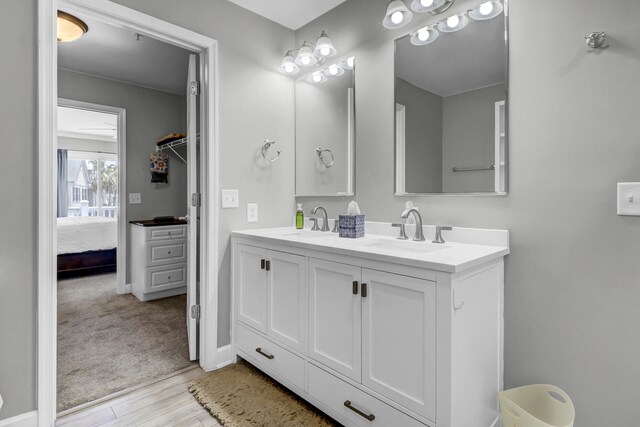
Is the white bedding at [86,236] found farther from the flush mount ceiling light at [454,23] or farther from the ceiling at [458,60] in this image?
the flush mount ceiling light at [454,23]

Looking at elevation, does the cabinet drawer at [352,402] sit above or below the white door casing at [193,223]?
below

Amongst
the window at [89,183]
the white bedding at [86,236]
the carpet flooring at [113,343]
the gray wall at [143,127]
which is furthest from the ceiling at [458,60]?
the window at [89,183]

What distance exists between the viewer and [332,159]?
94.7 inches

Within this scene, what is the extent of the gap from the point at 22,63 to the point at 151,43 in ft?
5.43

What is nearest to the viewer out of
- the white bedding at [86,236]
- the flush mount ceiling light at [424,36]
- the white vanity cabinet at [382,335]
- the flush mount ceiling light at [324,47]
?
the white vanity cabinet at [382,335]

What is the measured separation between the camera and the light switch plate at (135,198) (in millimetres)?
3969

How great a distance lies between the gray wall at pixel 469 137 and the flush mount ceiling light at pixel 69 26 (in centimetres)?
260

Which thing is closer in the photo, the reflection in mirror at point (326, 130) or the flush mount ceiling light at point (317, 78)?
the reflection in mirror at point (326, 130)

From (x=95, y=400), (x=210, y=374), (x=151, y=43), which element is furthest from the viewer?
(x=151, y=43)

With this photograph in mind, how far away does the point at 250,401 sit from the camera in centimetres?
177

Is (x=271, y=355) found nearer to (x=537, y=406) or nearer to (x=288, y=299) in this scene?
(x=288, y=299)

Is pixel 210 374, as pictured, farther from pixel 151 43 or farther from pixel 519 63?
pixel 151 43

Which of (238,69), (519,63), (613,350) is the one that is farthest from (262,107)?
(613,350)

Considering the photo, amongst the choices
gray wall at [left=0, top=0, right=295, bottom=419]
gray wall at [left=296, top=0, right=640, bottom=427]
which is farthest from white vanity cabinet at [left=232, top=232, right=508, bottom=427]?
gray wall at [left=0, top=0, right=295, bottom=419]
